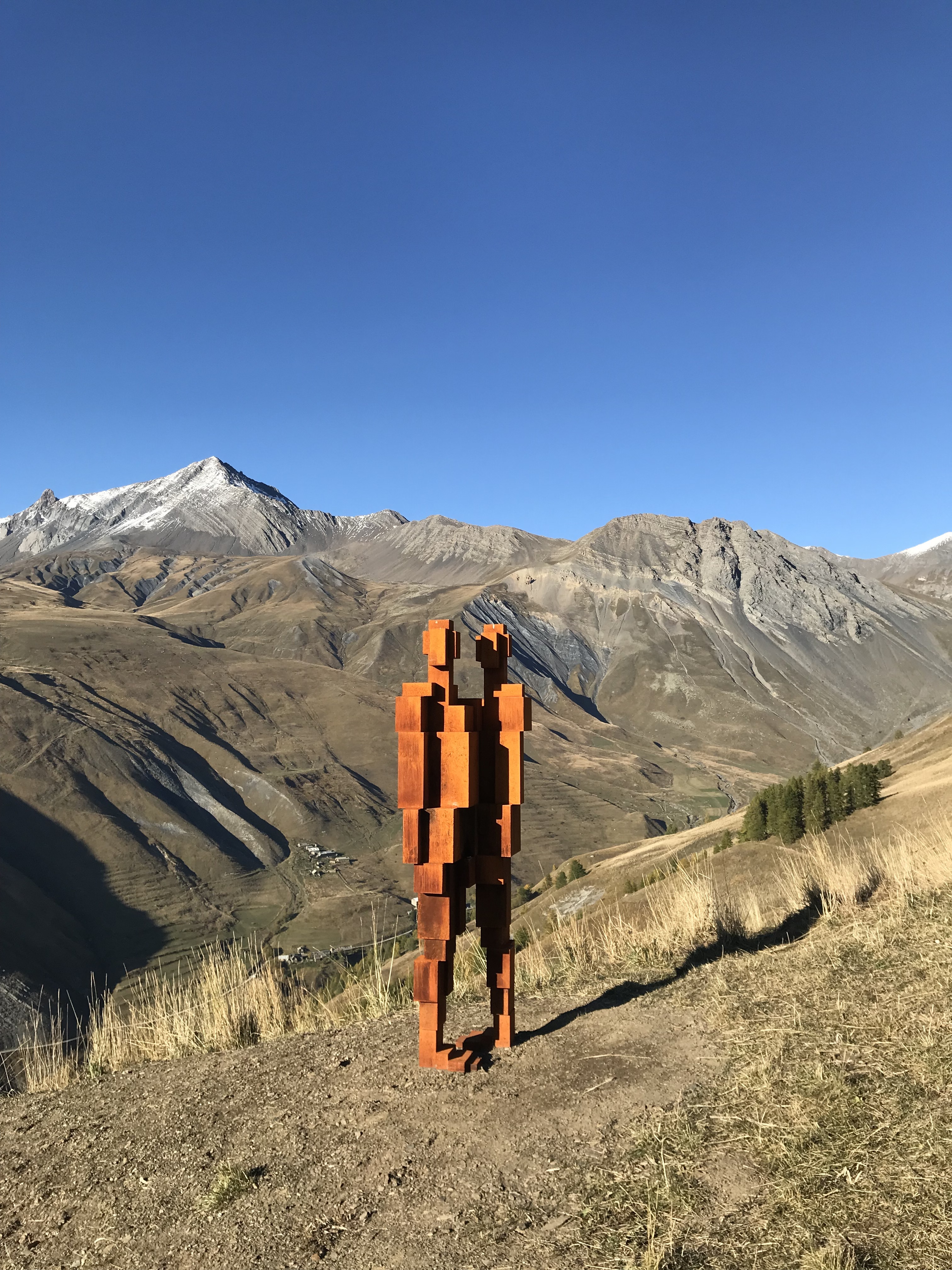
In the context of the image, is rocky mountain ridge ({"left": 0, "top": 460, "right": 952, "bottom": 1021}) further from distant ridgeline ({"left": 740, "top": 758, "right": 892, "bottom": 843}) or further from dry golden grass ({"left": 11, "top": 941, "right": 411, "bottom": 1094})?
dry golden grass ({"left": 11, "top": 941, "right": 411, "bottom": 1094})

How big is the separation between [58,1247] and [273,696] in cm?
10273

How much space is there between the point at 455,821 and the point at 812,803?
2132 cm

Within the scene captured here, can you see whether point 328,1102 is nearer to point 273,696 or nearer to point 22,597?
point 273,696

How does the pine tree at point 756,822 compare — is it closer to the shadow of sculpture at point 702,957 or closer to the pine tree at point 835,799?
the pine tree at point 835,799

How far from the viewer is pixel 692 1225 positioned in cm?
344

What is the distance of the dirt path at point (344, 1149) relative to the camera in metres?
3.79

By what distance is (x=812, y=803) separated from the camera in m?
23.8

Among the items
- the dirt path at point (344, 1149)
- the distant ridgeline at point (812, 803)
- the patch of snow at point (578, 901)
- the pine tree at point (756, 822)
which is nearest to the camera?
the dirt path at point (344, 1149)

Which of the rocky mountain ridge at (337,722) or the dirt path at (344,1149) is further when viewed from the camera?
the rocky mountain ridge at (337,722)

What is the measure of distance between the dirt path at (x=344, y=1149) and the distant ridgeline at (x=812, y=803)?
18.7m

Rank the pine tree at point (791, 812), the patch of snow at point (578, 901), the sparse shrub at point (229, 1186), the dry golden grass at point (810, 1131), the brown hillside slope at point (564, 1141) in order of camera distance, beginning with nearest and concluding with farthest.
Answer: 1. the dry golden grass at point (810, 1131)
2. the brown hillside slope at point (564, 1141)
3. the sparse shrub at point (229, 1186)
4. the pine tree at point (791, 812)
5. the patch of snow at point (578, 901)

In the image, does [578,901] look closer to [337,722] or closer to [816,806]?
[816,806]

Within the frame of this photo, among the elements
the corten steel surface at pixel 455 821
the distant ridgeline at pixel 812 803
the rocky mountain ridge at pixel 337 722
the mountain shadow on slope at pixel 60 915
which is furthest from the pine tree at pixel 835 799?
the rocky mountain ridge at pixel 337 722

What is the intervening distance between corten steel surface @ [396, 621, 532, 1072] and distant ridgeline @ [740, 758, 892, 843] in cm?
1861
